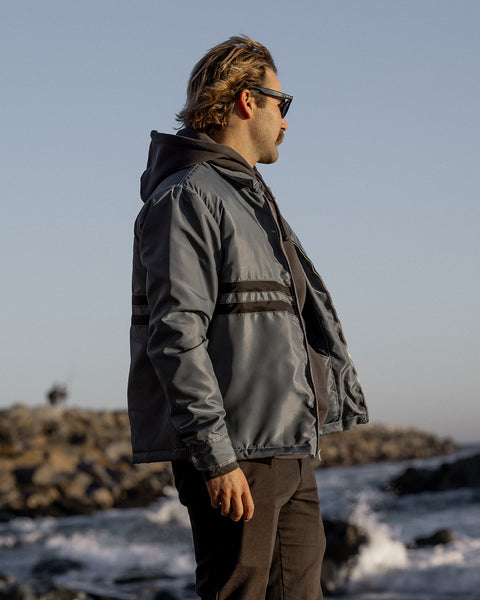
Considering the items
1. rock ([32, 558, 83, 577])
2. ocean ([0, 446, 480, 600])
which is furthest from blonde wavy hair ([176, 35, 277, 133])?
rock ([32, 558, 83, 577])

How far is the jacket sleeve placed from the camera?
6.14 ft

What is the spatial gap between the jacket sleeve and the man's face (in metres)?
0.41

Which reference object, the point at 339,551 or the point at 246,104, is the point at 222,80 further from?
the point at 339,551

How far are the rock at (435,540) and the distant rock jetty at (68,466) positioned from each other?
22.4ft

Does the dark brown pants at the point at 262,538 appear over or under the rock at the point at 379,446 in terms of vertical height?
over

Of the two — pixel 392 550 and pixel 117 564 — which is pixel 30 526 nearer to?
pixel 117 564

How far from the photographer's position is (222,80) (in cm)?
232

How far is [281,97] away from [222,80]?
206mm

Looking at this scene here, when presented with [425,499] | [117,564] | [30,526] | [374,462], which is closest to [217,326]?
[117,564]

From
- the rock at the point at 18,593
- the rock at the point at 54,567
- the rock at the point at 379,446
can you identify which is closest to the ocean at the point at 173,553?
the rock at the point at 54,567

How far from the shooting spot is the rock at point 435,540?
839 cm

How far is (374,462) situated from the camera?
33156mm

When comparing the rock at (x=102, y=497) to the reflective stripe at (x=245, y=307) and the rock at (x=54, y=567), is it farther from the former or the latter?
the reflective stripe at (x=245, y=307)

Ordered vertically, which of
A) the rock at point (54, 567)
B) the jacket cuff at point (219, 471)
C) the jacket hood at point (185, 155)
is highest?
the jacket hood at point (185, 155)
